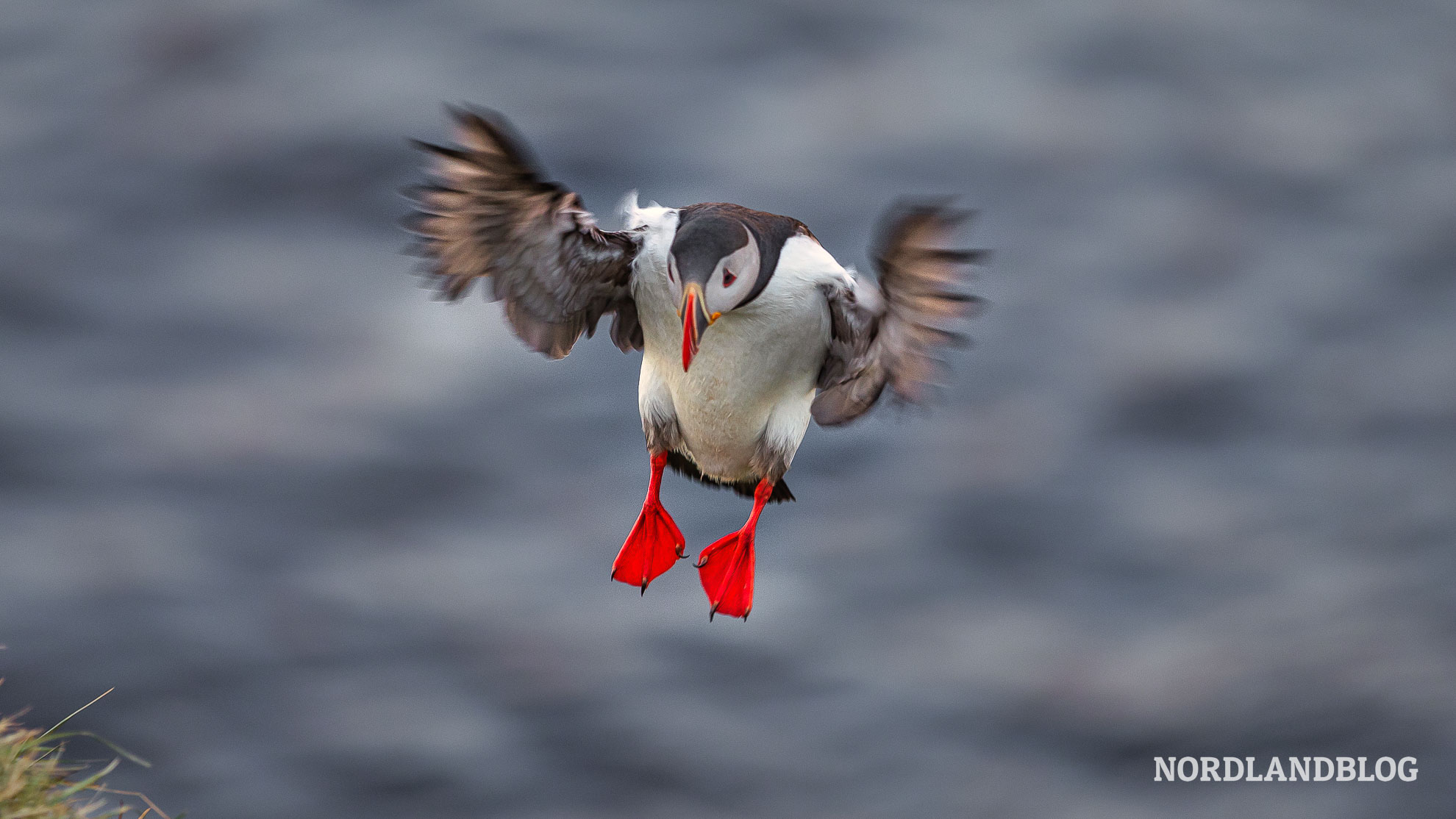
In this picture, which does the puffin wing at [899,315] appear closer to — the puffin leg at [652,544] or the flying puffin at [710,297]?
the flying puffin at [710,297]

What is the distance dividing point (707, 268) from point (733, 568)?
69.1 inches

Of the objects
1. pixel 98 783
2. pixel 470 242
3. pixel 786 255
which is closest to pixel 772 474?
pixel 786 255

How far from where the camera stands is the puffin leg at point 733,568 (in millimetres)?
5758

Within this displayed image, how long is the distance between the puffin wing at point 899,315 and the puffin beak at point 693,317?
701mm

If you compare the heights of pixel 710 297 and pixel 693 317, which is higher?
pixel 710 297

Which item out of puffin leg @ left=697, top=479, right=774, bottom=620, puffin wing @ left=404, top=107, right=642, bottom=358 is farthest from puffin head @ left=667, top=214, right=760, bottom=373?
puffin leg @ left=697, top=479, right=774, bottom=620

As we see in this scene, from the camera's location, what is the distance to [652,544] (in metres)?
5.89

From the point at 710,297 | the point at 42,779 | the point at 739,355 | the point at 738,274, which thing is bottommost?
the point at 42,779

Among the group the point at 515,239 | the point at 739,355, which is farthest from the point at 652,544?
the point at 515,239

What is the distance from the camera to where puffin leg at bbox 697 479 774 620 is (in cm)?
576

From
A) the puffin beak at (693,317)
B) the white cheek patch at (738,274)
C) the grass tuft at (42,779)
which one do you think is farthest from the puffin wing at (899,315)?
the grass tuft at (42,779)

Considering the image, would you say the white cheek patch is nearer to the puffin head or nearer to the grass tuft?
the puffin head

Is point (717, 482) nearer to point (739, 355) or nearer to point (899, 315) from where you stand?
point (739, 355)

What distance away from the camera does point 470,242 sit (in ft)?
16.6
